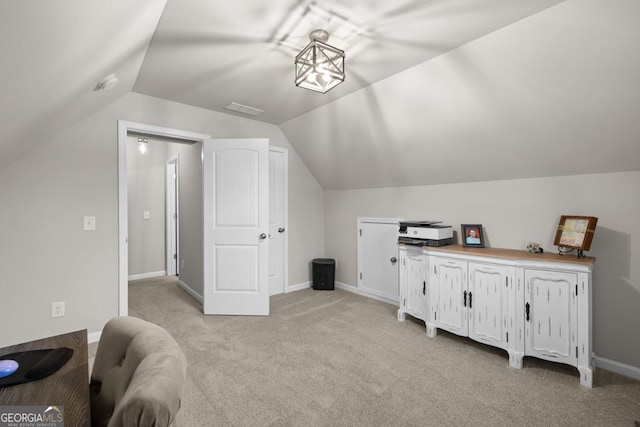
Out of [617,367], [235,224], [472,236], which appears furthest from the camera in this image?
[235,224]

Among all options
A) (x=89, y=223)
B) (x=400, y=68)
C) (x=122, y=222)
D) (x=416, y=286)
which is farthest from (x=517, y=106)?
(x=89, y=223)

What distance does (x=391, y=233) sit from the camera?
13.0ft

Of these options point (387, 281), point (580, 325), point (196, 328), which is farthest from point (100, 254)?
point (580, 325)

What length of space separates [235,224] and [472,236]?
2657mm

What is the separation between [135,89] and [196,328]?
8.60 feet

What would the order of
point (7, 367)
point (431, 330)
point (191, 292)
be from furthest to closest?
point (191, 292)
point (431, 330)
point (7, 367)

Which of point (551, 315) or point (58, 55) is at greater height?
point (58, 55)

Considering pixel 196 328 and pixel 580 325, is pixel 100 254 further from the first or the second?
pixel 580 325

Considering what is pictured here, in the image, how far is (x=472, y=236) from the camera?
9.94 ft

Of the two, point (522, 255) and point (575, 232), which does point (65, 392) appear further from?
point (575, 232)

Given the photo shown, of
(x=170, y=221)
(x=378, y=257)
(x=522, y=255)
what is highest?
(x=170, y=221)

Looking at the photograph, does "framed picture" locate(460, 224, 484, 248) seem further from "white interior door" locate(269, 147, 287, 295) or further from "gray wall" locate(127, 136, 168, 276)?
"gray wall" locate(127, 136, 168, 276)

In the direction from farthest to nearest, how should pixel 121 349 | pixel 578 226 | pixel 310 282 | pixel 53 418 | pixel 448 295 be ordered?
pixel 310 282 → pixel 448 295 → pixel 578 226 → pixel 121 349 → pixel 53 418

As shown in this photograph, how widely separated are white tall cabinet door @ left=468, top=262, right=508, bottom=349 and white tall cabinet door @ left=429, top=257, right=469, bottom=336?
60 mm
